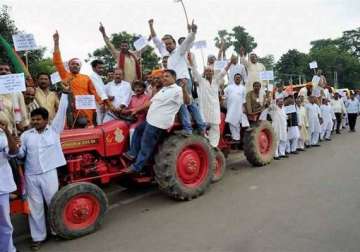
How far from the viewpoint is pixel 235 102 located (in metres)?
8.17

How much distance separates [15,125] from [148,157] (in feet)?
6.14

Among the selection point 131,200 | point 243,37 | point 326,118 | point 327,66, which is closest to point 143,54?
point 326,118

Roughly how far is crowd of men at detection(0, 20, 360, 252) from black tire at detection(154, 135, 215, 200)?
0.17 m

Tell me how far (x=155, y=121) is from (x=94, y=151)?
95 cm

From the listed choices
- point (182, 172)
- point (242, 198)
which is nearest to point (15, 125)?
point (182, 172)

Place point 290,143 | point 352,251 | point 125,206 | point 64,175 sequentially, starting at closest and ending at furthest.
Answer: point 352,251, point 64,175, point 125,206, point 290,143

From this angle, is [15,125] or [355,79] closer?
[15,125]

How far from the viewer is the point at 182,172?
6039 millimetres

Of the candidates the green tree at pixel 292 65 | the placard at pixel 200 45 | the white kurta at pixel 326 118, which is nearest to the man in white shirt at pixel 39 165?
the placard at pixel 200 45

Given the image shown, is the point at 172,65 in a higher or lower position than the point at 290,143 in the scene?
higher

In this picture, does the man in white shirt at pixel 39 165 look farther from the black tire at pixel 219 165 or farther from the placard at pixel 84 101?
the black tire at pixel 219 165

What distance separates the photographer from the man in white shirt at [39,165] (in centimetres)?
465

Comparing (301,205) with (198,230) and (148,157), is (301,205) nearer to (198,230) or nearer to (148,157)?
(198,230)

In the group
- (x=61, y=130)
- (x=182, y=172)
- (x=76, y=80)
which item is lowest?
(x=182, y=172)
